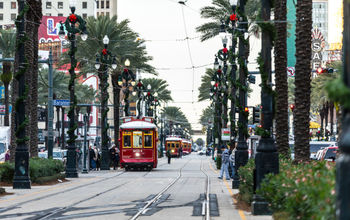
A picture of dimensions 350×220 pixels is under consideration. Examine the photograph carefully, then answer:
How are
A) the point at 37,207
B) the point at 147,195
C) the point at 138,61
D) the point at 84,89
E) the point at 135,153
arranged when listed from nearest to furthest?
the point at 37,207 → the point at 147,195 → the point at 135,153 → the point at 138,61 → the point at 84,89

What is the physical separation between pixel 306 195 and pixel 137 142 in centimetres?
3696

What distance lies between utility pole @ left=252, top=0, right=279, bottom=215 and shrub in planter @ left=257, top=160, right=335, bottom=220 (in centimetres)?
252

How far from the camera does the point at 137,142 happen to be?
4547 cm

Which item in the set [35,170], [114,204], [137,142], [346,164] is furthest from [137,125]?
[346,164]

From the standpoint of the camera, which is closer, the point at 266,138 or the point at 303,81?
the point at 266,138

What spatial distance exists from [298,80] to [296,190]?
1188cm

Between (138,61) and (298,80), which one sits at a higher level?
(138,61)

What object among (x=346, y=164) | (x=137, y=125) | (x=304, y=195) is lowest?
(x=304, y=195)

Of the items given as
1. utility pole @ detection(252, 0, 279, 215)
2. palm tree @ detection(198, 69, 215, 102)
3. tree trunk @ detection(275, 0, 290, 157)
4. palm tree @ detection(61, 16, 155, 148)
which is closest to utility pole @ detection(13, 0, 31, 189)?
tree trunk @ detection(275, 0, 290, 157)

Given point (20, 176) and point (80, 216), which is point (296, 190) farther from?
point (20, 176)

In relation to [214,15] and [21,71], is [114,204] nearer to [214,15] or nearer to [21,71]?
[21,71]

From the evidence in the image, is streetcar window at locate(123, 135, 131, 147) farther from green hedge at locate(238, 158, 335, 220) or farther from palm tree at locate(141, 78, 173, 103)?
palm tree at locate(141, 78, 173, 103)

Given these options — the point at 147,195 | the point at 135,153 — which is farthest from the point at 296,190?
the point at 135,153

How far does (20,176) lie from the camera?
25.4 metres
